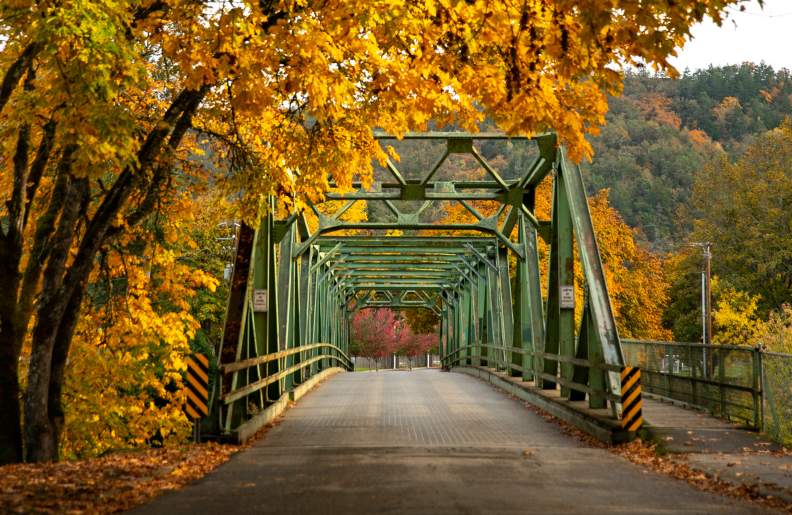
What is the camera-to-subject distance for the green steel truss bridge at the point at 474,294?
12.8 m

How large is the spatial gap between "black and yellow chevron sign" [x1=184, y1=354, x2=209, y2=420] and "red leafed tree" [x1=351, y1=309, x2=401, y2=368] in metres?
70.9

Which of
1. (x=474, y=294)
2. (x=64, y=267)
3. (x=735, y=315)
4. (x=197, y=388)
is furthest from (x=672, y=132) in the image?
(x=64, y=267)

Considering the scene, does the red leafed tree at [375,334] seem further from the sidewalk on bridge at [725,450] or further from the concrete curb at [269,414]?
the sidewalk on bridge at [725,450]

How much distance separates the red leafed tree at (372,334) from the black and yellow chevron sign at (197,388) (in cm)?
7086

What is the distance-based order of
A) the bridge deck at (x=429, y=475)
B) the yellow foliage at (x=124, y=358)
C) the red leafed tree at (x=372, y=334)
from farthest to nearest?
the red leafed tree at (x=372, y=334)
the yellow foliage at (x=124, y=358)
the bridge deck at (x=429, y=475)

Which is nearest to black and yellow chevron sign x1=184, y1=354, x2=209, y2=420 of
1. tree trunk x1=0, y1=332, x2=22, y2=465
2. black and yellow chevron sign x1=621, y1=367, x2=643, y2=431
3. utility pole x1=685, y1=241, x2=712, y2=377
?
tree trunk x1=0, y1=332, x2=22, y2=465

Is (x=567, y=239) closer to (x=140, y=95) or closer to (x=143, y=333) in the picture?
(x=140, y=95)

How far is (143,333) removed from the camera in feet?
58.4

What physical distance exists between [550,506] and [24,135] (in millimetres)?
7364

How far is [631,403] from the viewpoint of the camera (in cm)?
1144

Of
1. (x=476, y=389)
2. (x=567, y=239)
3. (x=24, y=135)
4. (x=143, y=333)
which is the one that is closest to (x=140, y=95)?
(x=24, y=135)

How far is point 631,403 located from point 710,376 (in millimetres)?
3404

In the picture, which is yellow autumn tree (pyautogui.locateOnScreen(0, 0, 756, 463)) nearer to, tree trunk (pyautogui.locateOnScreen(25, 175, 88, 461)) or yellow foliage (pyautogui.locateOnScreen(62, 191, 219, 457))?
tree trunk (pyautogui.locateOnScreen(25, 175, 88, 461))

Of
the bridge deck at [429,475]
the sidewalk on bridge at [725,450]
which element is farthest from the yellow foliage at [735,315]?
the bridge deck at [429,475]
